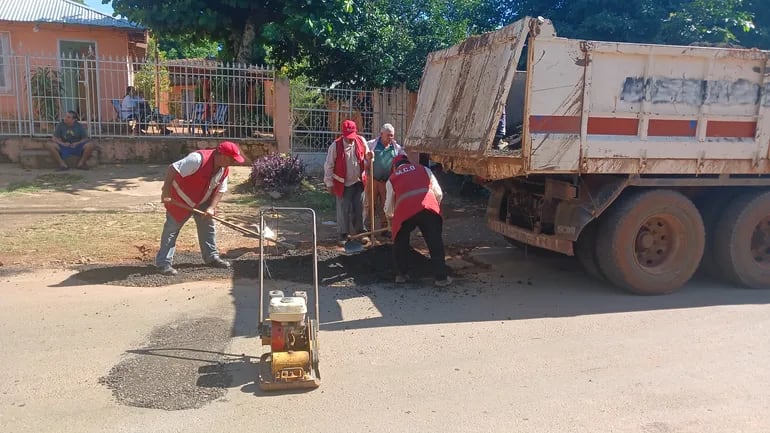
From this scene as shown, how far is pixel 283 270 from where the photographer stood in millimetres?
6789

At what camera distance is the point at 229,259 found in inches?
283

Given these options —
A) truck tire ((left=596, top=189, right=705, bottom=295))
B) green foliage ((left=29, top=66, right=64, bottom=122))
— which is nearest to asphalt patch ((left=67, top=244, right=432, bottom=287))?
truck tire ((left=596, top=189, right=705, bottom=295))

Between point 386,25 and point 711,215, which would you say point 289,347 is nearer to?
point 711,215

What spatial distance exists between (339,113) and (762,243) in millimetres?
9099

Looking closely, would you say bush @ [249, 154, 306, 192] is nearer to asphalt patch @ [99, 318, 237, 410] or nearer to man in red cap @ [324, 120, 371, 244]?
man in red cap @ [324, 120, 371, 244]

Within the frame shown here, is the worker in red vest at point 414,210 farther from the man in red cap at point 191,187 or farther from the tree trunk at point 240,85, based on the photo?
the tree trunk at point 240,85

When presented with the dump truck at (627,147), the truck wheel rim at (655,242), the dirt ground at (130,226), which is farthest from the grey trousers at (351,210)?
the truck wheel rim at (655,242)

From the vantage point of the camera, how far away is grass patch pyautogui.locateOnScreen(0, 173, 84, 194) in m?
10.3

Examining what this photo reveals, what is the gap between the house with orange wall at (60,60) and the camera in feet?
41.0

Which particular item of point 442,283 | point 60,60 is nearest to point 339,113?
point 60,60

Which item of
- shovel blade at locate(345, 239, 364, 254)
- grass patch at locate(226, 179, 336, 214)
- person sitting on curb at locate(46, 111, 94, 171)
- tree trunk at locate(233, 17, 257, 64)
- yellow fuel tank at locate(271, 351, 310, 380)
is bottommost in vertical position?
yellow fuel tank at locate(271, 351, 310, 380)

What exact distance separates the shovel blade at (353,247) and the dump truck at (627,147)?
4.65 feet

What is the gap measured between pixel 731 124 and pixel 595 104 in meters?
1.60

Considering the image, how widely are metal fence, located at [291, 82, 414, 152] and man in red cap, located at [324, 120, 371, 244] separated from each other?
5.67m
